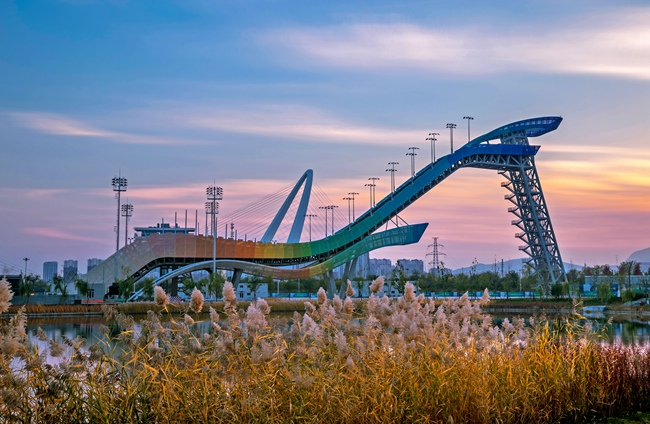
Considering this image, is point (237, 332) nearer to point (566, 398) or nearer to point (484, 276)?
point (566, 398)

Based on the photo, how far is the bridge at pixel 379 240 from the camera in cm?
→ 7212

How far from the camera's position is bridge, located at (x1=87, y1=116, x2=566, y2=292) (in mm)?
72125

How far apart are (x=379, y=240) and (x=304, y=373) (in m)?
64.3

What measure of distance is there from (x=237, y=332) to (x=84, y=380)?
144cm

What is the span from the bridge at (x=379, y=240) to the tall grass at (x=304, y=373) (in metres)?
62.0

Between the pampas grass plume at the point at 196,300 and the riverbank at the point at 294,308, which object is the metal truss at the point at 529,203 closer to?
the riverbank at the point at 294,308

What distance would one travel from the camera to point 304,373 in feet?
23.7

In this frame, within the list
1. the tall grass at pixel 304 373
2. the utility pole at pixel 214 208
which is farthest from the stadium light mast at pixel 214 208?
the tall grass at pixel 304 373

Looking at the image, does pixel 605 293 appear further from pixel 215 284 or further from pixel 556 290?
pixel 215 284

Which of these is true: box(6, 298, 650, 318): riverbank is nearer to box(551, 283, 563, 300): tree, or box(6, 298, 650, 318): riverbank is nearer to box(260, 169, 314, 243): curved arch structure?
box(551, 283, 563, 300): tree

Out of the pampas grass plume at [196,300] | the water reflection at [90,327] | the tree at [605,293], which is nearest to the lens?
the pampas grass plume at [196,300]

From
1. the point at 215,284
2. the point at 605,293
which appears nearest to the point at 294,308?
the point at 215,284

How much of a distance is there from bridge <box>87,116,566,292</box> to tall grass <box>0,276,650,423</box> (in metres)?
62.0

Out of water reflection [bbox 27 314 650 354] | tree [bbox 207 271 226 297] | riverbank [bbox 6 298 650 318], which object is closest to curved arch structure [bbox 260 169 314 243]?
tree [bbox 207 271 226 297]
